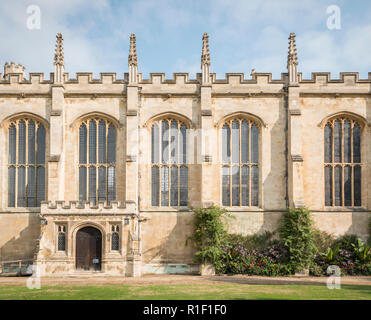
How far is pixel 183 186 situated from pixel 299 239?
6.72 meters

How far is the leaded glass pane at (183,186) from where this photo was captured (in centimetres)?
2436

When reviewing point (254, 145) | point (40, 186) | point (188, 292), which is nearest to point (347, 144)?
point (254, 145)

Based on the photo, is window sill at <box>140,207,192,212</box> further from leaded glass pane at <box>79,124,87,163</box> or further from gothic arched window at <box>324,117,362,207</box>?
gothic arched window at <box>324,117,362,207</box>

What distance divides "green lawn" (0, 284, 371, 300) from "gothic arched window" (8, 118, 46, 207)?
783cm

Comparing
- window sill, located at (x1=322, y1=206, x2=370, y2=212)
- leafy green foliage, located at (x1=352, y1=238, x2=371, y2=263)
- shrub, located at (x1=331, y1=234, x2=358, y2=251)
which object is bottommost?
leafy green foliage, located at (x1=352, y1=238, x2=371, y2=263)

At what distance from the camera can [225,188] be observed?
80.8ft

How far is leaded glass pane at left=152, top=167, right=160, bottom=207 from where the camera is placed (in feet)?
80.0

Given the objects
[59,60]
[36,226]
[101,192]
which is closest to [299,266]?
[101,192]

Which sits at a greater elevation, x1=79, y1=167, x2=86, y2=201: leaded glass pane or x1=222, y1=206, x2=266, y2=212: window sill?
x1=79, y1=167, x2=86, y2=201: leaded glass pane

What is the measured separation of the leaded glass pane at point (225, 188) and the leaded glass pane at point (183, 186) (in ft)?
6.73

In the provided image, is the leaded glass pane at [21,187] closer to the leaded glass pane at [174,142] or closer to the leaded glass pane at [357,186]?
the leaded glass pane at [174,142]

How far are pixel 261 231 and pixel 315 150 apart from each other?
5353 millimetres

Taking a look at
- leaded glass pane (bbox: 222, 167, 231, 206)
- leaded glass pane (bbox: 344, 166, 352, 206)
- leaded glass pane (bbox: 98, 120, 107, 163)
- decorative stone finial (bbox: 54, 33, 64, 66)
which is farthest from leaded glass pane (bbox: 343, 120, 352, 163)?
decorative stone finial (bbox: 54, 33, 64, 66)
